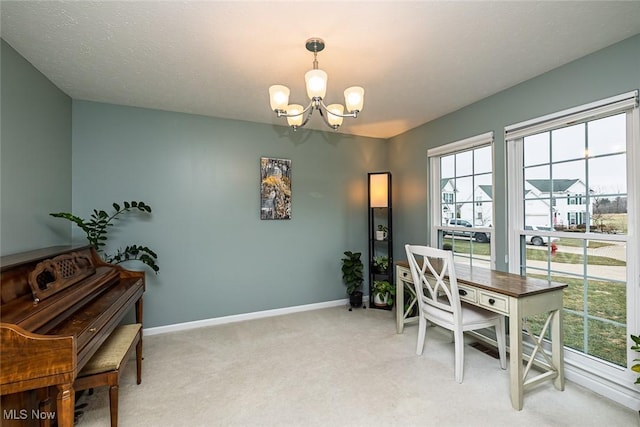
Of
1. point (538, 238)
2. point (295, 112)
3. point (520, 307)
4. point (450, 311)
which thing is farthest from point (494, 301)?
point (295, 112)

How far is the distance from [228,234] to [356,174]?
77.9 inches

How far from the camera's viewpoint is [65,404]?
1.31 metres

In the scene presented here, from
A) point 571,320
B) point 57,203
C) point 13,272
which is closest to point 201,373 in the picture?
point 13,272

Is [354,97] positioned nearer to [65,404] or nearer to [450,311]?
[450,311]

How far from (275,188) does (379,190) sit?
1419 millimetres

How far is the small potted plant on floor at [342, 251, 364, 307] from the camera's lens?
12.6 ft

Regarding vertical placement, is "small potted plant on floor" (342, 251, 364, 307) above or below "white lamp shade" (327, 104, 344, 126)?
below

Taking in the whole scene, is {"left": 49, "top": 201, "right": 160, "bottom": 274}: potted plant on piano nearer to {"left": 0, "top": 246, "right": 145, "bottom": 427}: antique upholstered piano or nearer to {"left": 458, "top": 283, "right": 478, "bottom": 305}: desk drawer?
{"left": 0, "top": 246, "right": 145, "bottom": 427}: antique upholstered piano

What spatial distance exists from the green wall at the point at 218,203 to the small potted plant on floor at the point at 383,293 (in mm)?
491

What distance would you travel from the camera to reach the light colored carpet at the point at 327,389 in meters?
1.81

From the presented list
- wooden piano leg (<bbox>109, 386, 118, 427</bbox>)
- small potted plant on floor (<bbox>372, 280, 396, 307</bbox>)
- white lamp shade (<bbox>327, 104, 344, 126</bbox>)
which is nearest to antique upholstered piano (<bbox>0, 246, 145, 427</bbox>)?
wooden piano leg (<bbox>109, 386, 118, 427</bbox>)

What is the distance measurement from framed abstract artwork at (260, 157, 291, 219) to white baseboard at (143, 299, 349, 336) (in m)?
1.21

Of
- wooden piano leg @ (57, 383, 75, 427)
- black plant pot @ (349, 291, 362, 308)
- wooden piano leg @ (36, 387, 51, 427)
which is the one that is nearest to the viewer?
wooden piano leg @ (57, 383, 75, 427)

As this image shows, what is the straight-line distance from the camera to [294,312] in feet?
12.3
